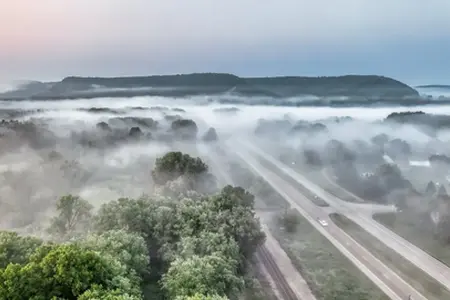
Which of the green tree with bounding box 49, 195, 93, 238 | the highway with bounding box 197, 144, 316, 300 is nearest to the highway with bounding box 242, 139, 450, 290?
the highway with bounding box 197, 144, 316, 300

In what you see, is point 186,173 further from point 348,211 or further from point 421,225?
point 421,225

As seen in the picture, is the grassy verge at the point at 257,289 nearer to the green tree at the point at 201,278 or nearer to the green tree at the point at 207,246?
the green tree at the point at 207,246

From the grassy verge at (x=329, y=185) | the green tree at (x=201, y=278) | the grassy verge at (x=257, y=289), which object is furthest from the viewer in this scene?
the grassy verge at (x=329, y=185)

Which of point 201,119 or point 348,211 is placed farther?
point 201,119

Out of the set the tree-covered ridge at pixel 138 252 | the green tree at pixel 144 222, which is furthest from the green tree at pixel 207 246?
the green tree at pixel 144 222

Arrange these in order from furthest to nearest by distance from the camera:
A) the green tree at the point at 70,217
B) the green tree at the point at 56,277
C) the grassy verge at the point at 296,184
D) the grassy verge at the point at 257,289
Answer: the grassy verge at the point at 296,184 → the green tree at the point at 70,217 → the grassy verge at the point at 257,289 → the green tree at the point at 56,277

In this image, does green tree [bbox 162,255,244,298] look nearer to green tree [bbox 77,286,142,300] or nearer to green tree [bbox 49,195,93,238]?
green tree [bbox 77,286,142,300]

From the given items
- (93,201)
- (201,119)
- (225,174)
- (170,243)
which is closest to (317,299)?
(170,243)
